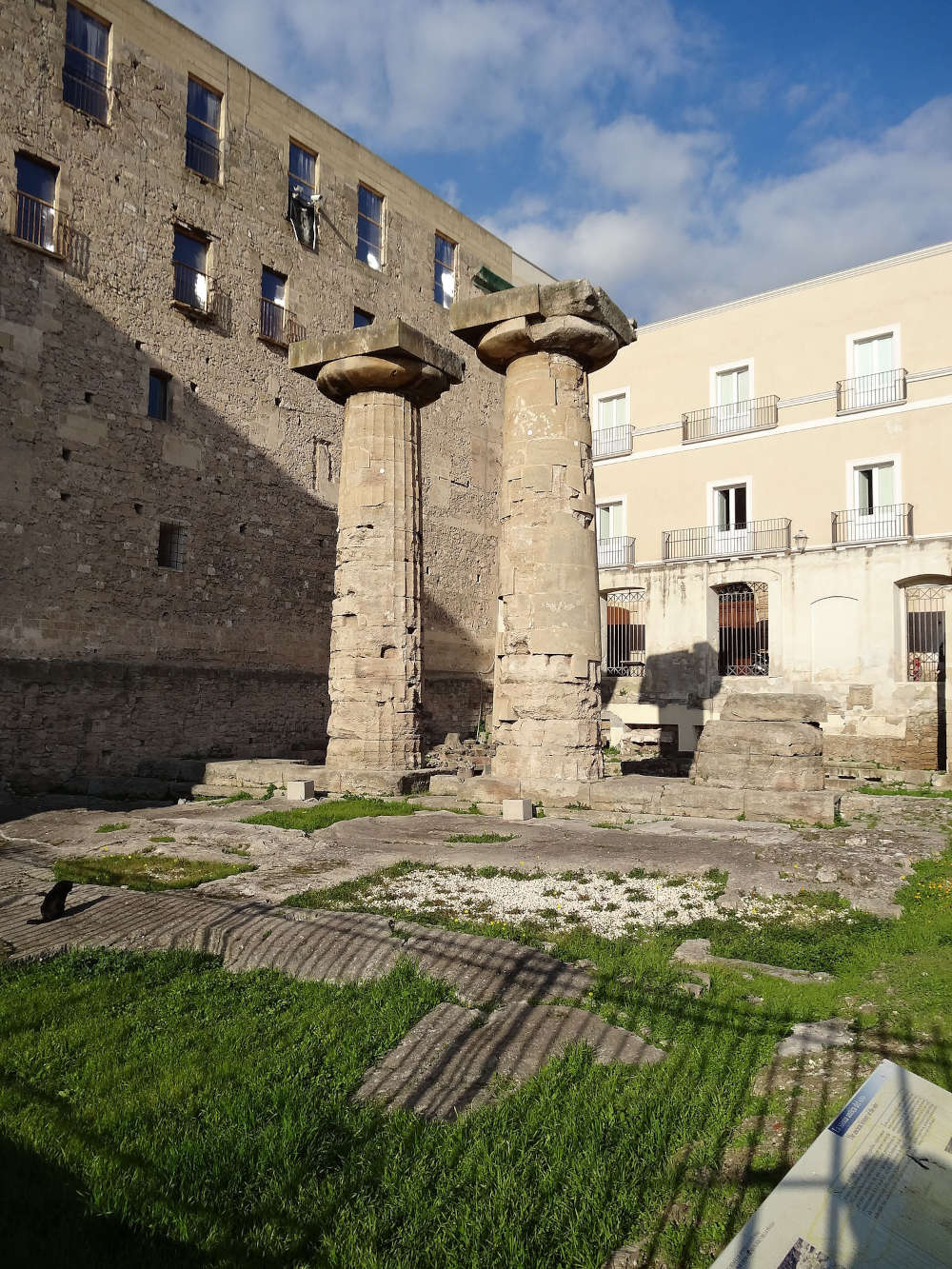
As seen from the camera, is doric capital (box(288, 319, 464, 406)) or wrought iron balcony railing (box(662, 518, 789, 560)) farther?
wrought iron balcony railing (box(662, 518, 789, 560))

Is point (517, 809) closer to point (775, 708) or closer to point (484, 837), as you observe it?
point (484, 837)

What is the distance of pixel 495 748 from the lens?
11.4 meters

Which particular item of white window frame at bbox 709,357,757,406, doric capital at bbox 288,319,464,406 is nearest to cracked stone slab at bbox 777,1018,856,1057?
doric capital at bbox 288,319,464,406

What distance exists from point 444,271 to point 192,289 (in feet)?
29.5

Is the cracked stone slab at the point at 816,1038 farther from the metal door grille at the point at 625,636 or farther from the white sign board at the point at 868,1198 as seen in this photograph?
the metal door grille at the point at 625,636

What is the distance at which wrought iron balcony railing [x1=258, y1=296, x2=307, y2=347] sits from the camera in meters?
19.3

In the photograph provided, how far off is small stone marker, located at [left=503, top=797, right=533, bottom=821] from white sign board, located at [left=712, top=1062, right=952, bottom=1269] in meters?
7.60

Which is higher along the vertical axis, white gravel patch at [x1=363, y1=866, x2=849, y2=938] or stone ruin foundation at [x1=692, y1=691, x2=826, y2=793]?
stone ruin foundation at [x1=692, y1=691, x2=826, y2=793]

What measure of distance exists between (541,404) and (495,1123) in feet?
31.9

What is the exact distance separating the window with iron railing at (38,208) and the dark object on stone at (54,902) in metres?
13.5

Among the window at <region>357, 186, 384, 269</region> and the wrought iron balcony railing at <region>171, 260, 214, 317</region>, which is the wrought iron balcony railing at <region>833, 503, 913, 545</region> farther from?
the wrought iron balcony railing at <region>171, 260, 214, 317</region>

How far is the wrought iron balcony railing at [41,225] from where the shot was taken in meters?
14.9

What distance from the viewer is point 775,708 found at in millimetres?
11898

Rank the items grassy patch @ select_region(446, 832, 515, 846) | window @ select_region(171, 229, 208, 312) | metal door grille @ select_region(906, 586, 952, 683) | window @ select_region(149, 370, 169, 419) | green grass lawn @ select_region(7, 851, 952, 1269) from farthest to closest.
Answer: metal door grille @ select_region(906, 586, 952, 683) < window @ select_region(171, 229, 208, 312) < window @ select_region(149, 370, 169, 419) < grassy patch @ select_region(446, 832, 515, 846) < green grass lawn @ select_region(7, 851, 952, 1269)
